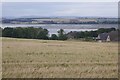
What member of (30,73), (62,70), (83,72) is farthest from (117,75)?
(30,73)

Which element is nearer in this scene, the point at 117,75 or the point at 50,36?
the point at 117,75

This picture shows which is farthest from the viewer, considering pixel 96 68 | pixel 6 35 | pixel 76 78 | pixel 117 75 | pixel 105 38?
pixel 105 38

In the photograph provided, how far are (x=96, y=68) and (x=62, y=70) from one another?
1.06 metres

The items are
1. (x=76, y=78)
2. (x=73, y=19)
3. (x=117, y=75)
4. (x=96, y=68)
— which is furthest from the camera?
(x=73, y=19)

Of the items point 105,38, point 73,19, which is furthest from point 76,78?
point 105,38

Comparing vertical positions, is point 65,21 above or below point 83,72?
above

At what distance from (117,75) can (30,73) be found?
2.07m

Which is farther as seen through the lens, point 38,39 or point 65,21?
point 38,39

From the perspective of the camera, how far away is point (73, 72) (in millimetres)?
7207

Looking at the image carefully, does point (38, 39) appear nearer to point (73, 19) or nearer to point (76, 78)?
point (73, 19)

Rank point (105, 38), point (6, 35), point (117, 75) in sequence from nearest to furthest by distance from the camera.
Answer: point (117, 75), point (6, 35), point (105, 38)

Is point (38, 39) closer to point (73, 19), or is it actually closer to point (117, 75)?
point (73, 19)

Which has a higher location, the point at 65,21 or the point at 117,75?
the point at 65,21

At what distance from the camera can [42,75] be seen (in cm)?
673
